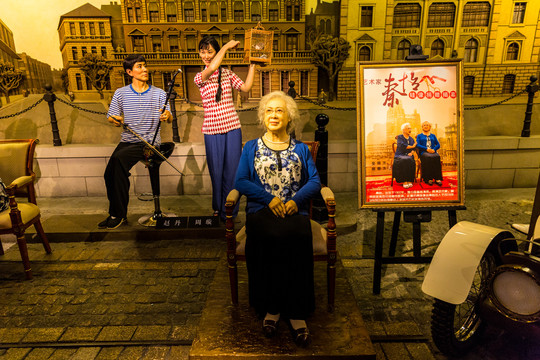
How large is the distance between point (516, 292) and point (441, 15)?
13.6 metres

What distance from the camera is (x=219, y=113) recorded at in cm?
356

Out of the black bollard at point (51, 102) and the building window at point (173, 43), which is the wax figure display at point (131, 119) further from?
the building window at point (173, 43)

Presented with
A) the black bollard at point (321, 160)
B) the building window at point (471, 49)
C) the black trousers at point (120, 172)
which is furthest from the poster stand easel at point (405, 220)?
the building window at point (471, 49)

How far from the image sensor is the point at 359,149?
95.7 inches

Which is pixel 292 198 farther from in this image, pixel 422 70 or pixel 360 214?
pixel 360 214

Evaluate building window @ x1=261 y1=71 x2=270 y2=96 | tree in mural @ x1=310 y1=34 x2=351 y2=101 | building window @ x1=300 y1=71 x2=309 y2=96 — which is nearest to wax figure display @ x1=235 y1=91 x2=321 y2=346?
tree in mural @ x1=310 y1=34 x2=351 y2=101

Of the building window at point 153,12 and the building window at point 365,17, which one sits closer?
the building window at point 153,12

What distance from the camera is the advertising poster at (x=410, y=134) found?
2375 millimetres

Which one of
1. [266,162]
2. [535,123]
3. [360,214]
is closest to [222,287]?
[266,162]

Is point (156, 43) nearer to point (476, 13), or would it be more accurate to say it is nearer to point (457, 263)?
point (457, 263)

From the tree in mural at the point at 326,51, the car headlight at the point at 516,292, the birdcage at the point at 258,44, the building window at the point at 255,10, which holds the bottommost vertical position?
the car headlight at the point at 516,292

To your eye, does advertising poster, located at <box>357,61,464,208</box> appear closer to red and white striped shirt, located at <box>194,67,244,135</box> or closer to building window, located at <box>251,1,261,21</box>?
red and white striped shirt, located at <box>194,67,244,135</box>

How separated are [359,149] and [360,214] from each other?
228 centimetres

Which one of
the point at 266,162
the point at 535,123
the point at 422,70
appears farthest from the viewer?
the point at 535,123
